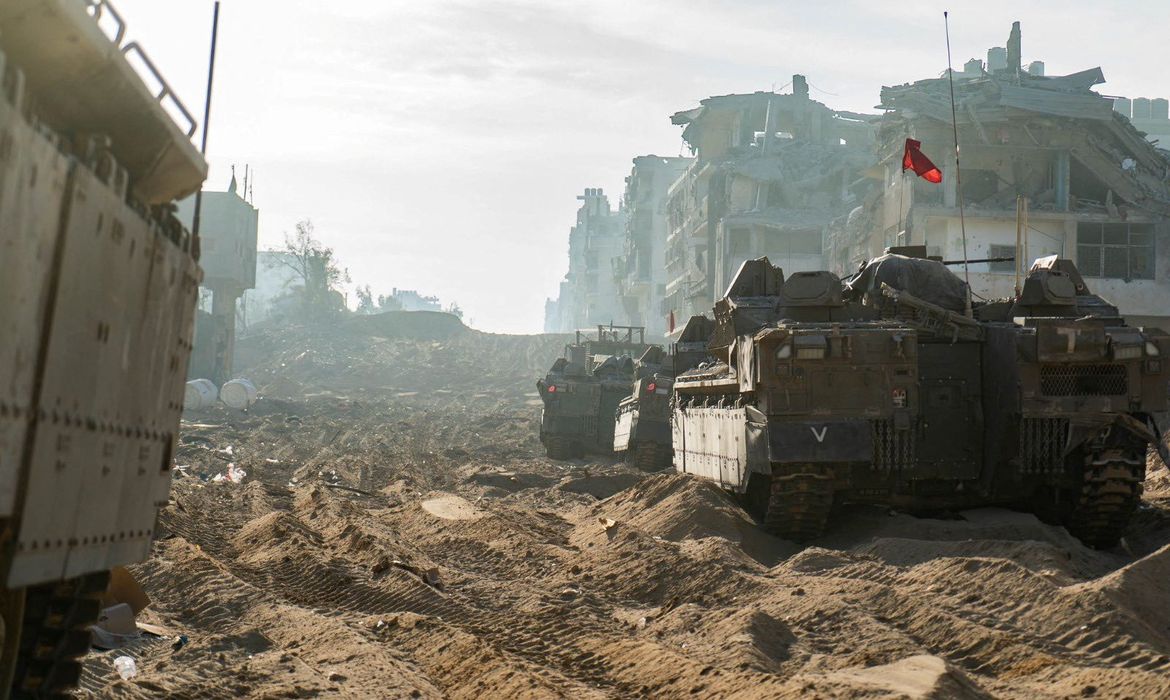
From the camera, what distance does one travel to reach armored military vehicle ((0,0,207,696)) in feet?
12.6

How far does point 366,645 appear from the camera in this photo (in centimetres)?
775

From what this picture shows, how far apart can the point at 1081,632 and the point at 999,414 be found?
5399mm

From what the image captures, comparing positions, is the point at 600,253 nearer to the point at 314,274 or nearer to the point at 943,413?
the point at 314,274

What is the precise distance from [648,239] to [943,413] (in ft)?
225

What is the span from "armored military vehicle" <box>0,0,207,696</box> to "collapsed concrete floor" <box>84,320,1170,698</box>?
1.03 metres

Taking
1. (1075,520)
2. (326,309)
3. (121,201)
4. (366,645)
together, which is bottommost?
(366,645)

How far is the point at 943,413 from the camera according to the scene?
42.2ft

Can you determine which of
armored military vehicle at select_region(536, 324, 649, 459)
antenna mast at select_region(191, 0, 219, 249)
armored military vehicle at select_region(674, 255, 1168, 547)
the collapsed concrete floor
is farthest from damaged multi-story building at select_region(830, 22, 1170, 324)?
antenna mast at select_region(191, 0, 219, 249)

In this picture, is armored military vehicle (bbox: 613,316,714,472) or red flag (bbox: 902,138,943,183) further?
armored military vehicle (bbox: 613,316,714,472)

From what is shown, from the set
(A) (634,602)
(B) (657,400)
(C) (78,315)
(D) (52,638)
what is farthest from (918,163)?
(C) (78,315)

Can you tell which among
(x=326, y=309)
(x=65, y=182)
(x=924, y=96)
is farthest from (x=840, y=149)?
(x=65, y=182)

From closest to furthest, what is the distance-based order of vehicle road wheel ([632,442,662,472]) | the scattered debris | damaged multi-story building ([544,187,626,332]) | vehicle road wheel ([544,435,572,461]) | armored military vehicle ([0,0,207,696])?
armored military vehicle ([0,0,207,696]), the scattered debris, vehicle road wheel ([632,442,662,472]), vehicle road wheel ([544,435,572,461]), damaged multi-story building ([544,187,626,332])

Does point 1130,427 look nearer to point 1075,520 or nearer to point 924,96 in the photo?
point 1075,520

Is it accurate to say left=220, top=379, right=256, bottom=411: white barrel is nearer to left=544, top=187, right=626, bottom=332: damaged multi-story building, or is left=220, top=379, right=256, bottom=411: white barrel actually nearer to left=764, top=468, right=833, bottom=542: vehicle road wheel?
left=764, top=468, right=833, bottom=542: vehicle road wheel
